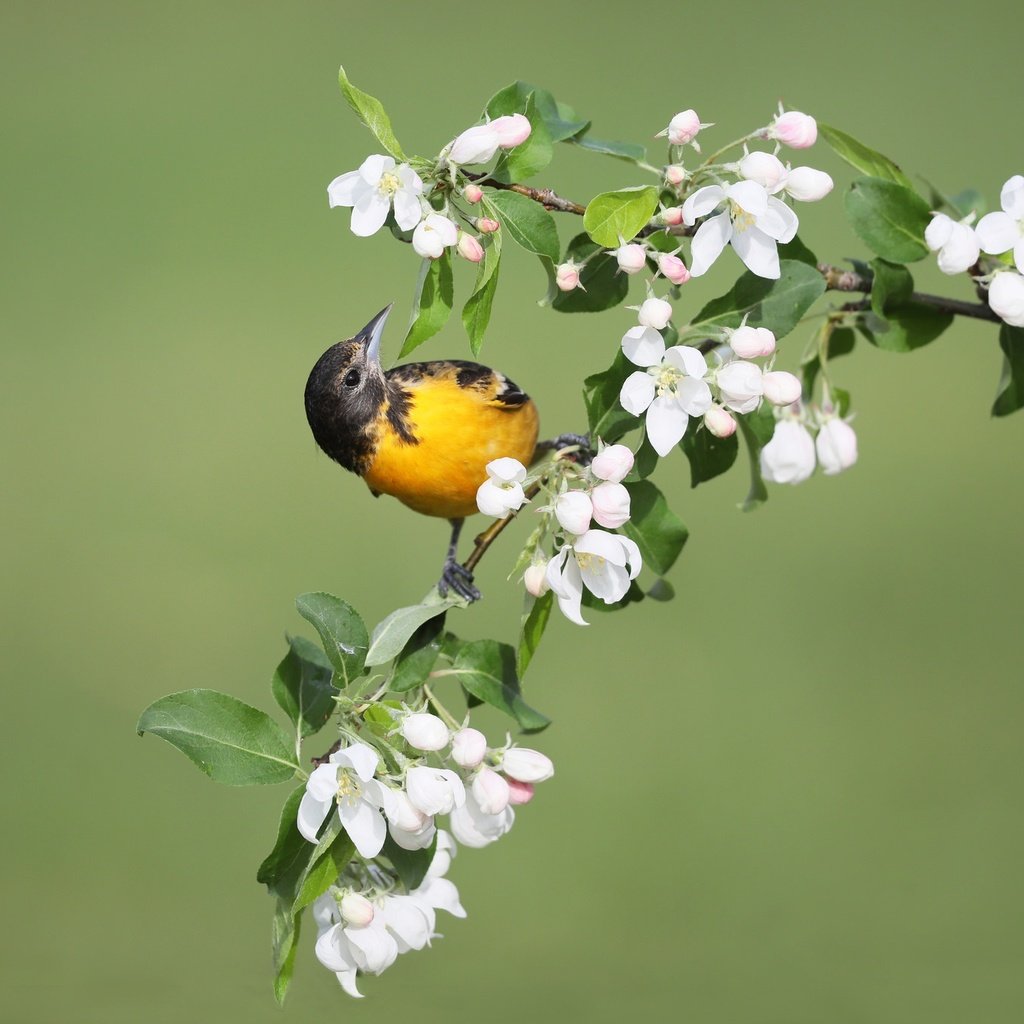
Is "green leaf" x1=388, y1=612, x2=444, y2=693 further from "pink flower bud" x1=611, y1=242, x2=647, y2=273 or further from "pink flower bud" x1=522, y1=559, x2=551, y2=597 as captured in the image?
"pink flower bud" x1=611, y1=242, x2=647, y2=273

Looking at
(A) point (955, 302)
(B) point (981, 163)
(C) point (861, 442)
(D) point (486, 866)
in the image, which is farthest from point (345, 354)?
(B) point (981, 163)

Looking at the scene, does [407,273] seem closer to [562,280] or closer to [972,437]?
[972,437]

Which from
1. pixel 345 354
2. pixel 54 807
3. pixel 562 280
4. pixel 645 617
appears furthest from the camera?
pixel 645 617

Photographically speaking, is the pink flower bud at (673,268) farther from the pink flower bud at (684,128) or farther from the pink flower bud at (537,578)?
the pink flower bud at (537,578)

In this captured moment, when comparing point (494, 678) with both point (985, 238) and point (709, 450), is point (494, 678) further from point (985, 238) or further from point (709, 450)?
point (985, 238)

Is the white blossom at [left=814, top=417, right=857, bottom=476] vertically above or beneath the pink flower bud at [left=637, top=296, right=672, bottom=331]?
above

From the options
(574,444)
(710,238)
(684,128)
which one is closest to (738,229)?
(710,238)

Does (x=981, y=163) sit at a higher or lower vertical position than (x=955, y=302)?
higher

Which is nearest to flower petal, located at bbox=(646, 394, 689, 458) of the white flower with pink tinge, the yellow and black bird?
the white flower with pink tinge
